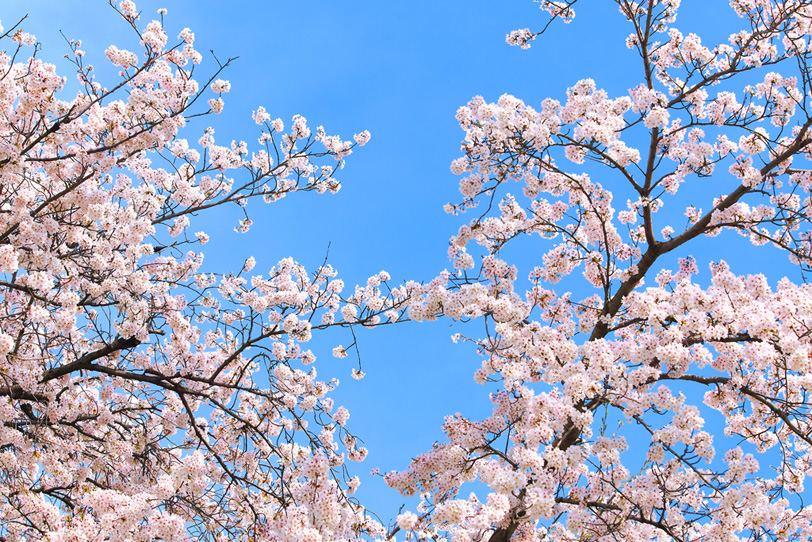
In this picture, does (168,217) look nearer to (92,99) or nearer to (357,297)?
(92,99)

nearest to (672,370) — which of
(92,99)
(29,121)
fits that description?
(92,99)

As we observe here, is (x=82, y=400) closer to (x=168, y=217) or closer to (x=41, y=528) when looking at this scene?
(x=41, y=528)

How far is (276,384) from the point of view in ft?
30.0

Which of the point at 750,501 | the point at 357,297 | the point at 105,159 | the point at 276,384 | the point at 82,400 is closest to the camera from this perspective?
the point at 750,501

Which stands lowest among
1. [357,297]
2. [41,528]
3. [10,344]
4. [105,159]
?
[41,528]

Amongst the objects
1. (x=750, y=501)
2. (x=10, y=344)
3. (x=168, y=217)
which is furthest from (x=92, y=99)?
(x=750, y=501)

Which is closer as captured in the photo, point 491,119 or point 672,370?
point 672,370

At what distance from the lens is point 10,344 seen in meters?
6.48

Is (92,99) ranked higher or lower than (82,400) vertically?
higher

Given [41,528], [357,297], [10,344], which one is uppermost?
[357,297]

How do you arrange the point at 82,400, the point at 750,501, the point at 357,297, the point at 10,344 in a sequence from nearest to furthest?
the point at 10,344, the point at 750,501, the point at 82,400, the point at 357,297

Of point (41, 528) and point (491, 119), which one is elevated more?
point (491, 119)

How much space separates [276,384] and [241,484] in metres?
1.60

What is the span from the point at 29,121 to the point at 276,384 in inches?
188
